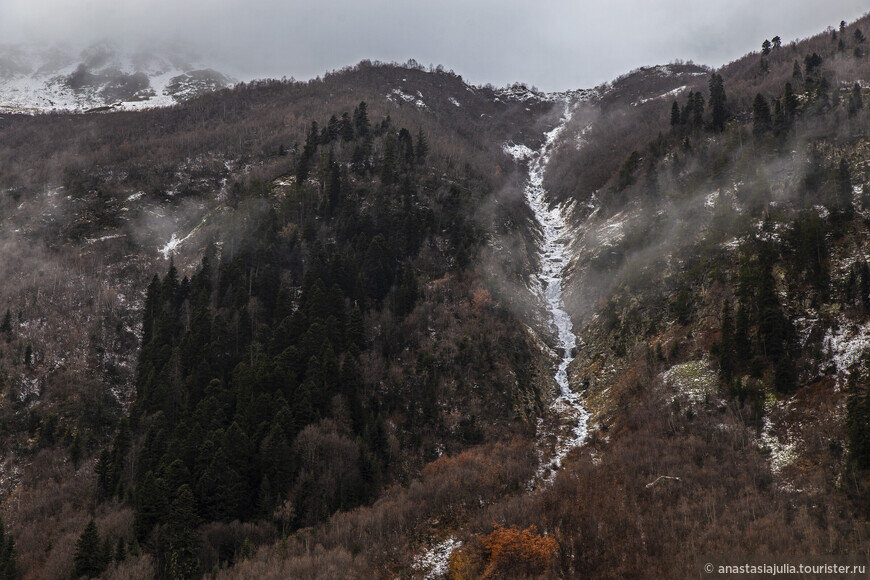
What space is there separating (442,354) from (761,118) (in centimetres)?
6774

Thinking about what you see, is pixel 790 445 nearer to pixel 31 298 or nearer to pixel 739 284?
pixel 739 284

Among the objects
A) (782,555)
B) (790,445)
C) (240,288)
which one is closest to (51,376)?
(240,288)

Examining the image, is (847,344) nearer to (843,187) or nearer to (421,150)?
(843,187)

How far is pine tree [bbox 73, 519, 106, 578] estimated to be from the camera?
37125 mm

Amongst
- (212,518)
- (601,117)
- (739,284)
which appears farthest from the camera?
(601,117)

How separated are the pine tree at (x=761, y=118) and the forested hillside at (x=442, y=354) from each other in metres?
0.42

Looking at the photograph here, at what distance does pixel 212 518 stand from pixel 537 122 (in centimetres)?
19429

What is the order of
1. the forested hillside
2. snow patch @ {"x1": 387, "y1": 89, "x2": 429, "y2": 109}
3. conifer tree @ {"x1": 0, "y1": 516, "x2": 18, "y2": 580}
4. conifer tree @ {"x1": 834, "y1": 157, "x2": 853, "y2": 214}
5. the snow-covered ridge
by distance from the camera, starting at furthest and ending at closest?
snow patch @ {"x1": 387, "y1": 89, "x2": 429, "y2": 109} → the snow-covered ridge → conifer tree @ {"x1": 834, "y1": 157, "x2": 853, "y2": 214} → conifer tree @ {"x1": 0, "y1": 516, "x2": 18, "y2": 580} → the forested hillside

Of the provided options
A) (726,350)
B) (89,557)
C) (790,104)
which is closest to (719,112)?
(790,104)

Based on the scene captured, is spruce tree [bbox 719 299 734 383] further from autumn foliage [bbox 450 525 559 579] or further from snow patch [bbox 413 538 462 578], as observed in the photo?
snow patch [bbox 413 538 462 578]

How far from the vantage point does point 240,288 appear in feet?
245

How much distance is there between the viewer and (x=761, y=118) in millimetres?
76062

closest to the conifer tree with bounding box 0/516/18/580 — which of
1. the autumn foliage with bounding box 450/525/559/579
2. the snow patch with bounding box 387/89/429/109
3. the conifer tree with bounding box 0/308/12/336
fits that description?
the autumn foliage with bounding box 450/525/559/579

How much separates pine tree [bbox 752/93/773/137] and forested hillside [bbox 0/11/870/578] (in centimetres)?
42
